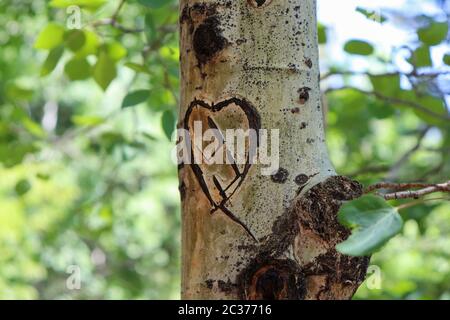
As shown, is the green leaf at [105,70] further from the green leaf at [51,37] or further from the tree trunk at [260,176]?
the tree trunk at [260,176]

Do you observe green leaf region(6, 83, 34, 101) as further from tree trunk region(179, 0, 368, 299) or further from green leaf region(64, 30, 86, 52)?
tree trunk region(179, 0, 368, 299)

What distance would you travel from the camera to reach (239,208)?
2.46 feet

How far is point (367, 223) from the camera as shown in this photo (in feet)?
2.19

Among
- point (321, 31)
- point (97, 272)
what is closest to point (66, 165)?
point (97, 272)

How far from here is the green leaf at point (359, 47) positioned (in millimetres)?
1342

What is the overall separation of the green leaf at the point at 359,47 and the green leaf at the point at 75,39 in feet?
1.66

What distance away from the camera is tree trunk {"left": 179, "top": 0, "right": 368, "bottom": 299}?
0.73 m

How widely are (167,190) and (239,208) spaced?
14.4ft

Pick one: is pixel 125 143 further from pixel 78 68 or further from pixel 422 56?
pixel 422 56

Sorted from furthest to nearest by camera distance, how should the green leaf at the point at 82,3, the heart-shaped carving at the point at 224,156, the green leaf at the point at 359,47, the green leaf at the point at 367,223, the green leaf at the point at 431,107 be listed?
the green leaf at the point at 431,107
the green leaf at the point at 359,47
the green leaf at the point at 82,3
the heart-shaped carving at the point at 224,156
the green leaf at the point at 367,223

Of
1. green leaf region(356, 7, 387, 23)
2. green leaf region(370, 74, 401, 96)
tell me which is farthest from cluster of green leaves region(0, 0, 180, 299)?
green leaf region(370, 74, 401, 96)

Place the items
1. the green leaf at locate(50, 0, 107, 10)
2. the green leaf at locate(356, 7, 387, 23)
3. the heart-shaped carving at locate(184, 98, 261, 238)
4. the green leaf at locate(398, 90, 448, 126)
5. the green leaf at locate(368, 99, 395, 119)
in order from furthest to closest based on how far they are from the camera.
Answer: the green leaf at locate(368, 99, 395, 119) < the green leaf at locate(398, 90, 448, 126) < the green leaf at locate(50, 0, 107, 10) < the green leaf at locate(356, 7, 387, 23) < the heart-shaped carving at locate(184, 98, 261, 238)

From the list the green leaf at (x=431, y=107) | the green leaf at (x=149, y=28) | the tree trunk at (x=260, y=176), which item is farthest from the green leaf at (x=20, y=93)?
the tree trunk at (x=260, y=176)
